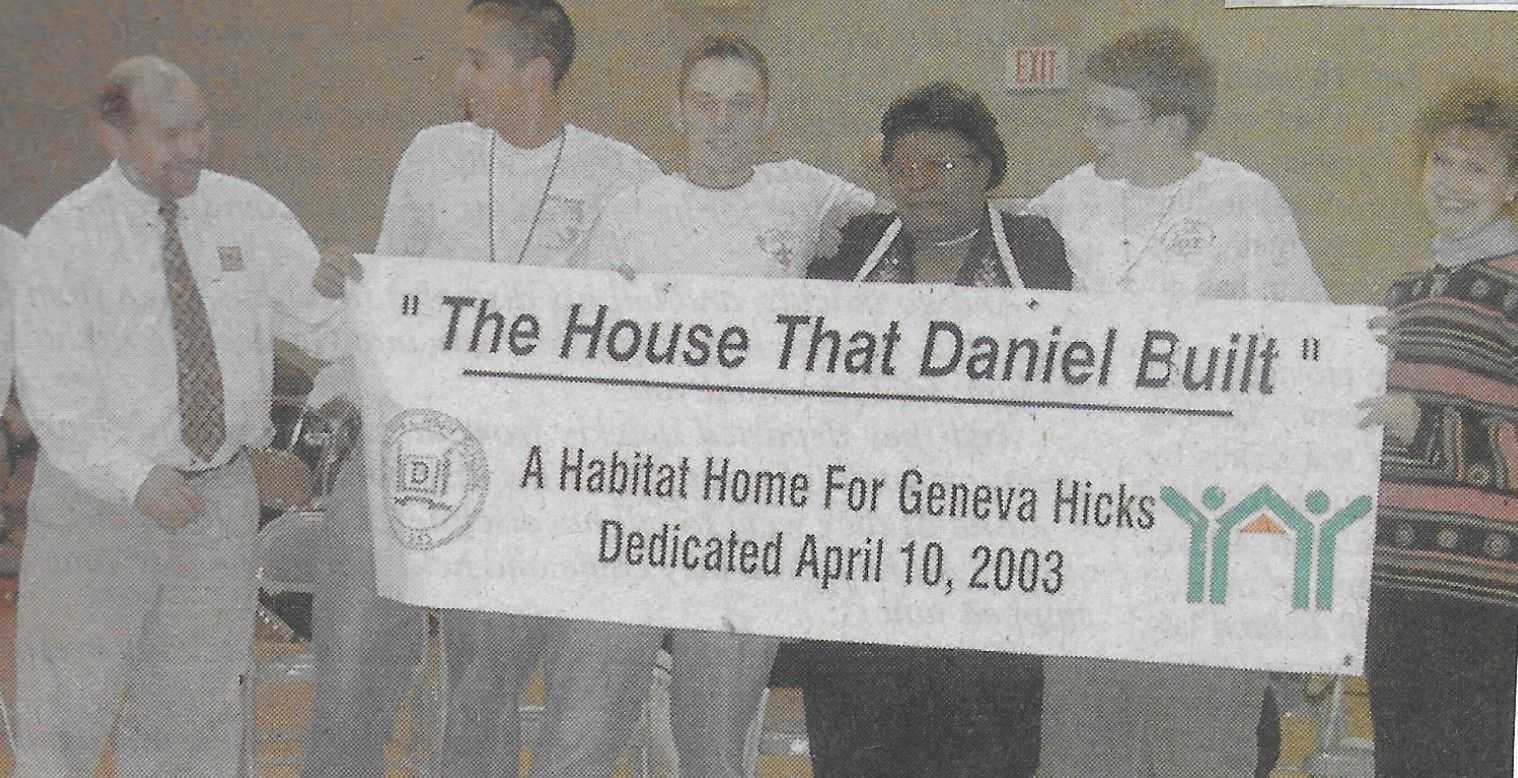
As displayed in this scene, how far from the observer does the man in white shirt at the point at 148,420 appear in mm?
2506

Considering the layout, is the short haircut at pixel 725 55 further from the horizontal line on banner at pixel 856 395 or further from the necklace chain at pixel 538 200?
the horizontal line on banner at pixel 856 395

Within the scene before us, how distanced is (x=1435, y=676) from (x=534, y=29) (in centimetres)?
174

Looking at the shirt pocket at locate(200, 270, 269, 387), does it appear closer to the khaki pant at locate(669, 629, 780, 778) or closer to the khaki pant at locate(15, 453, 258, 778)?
the khaki pant at locate(15, 453, 258, 778)

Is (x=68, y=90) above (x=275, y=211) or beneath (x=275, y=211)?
above

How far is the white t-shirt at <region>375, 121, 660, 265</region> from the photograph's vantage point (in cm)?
252

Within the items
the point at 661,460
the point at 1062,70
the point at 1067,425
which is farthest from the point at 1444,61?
the point at 661,460

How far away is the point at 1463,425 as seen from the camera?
234cm

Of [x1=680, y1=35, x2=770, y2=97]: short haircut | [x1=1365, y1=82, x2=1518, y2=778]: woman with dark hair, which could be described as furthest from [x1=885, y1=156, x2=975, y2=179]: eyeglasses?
[x1=1365, y1=82, x2=1518, y2=778]: woman with dark hair

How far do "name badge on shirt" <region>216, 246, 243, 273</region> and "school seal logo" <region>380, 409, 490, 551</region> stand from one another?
0.37 m

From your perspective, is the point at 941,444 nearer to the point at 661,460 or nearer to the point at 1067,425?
the point at 1067,425

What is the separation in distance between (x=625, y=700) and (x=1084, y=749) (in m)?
0.73

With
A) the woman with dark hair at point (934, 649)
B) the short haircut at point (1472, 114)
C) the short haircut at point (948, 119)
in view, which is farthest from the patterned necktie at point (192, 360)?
the short haircut at point (1472, 114)

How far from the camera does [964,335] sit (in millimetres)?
2383

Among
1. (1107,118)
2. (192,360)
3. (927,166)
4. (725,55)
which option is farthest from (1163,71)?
(192,360)
